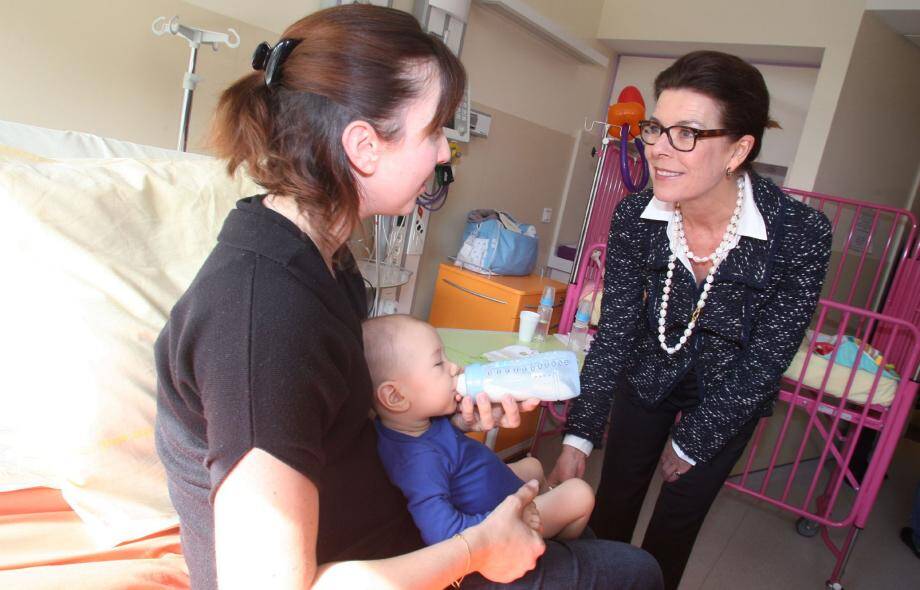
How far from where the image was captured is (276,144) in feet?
3.04

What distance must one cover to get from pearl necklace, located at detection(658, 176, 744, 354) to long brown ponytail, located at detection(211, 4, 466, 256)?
0.87 m

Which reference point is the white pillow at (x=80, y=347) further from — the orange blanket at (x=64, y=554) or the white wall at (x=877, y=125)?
the white wall at (x=877, y=125)

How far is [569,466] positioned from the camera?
1581 mm

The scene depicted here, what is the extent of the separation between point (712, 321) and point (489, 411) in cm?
69

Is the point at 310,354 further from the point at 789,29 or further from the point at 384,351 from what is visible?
the point at 789,29

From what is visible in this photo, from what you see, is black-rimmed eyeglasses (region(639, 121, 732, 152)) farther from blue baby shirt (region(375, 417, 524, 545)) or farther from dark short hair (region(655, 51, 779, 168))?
blue baby shirt (region(375, 417, 524, 545))

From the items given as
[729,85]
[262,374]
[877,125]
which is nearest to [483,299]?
[729,85]

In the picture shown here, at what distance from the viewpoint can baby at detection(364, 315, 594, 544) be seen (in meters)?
1.09

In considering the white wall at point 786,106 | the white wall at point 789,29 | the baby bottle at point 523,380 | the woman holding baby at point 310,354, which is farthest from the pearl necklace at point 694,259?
the white wall at point 786,106

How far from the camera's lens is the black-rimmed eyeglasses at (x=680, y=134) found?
142 centimetres

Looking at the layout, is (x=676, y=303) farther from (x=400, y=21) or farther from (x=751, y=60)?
(x=751, y=60)

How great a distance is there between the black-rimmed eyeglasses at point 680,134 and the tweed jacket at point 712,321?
0.63 ft

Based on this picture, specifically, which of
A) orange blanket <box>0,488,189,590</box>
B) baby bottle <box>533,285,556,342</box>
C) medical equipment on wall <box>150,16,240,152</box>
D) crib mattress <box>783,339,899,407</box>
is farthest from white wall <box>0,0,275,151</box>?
crib mattress <box>783,339,899,407</box>

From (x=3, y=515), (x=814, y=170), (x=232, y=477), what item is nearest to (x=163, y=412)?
(x=232, y=477)
